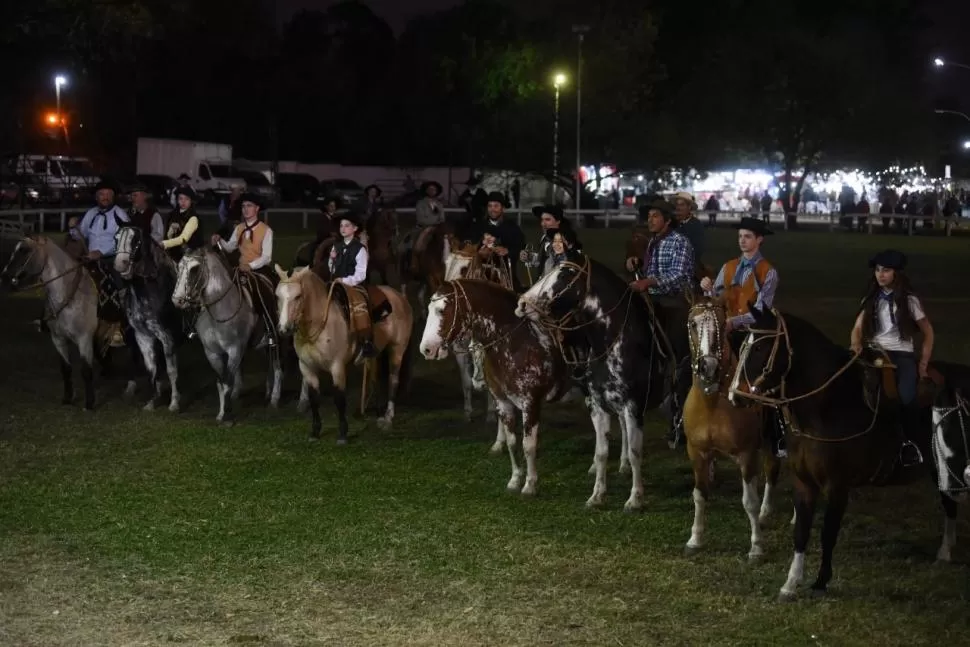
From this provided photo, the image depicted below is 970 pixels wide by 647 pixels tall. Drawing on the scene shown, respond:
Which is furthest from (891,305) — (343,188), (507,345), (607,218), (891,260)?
(343,188)

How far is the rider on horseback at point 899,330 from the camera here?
360 inches

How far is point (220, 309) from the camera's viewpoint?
14.7 m

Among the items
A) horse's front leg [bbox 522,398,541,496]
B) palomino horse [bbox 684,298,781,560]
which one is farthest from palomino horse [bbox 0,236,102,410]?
palomino horse [bbox 684,298,781,560]

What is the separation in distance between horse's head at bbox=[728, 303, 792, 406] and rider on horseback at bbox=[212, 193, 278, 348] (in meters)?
7.72

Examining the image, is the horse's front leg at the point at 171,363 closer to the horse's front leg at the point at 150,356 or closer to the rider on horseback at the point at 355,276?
the horse's front leg at the point at 150,356

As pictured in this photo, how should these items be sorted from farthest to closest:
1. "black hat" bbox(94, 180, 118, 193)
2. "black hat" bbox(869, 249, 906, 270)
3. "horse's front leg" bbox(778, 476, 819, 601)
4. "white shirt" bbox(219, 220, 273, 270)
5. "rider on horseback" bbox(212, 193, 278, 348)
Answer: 1. "black hat" bbox(94, 180, 118, 193)
2. "white shirt" bbox(219, 220, 273, 270)
3. "rider on horseback" bbox(212, 193, 278, 348)
4. "black hat" bbox(869, 249, 906, 270)
5. "horse's front leg" bbox(778, 476, 819, 601)

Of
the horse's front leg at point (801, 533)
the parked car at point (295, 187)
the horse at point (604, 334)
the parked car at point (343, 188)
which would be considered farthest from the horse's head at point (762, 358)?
the parked car at point (295, 187)

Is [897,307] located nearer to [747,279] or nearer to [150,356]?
[747,279]

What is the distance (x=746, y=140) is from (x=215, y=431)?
5764 cm

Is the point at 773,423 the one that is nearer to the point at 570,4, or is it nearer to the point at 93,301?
the point at 93,301

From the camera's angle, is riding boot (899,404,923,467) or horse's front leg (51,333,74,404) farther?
horse's front leg (51,333,74,404)

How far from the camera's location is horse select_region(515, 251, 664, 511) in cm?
1109

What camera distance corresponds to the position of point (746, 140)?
2702 inches

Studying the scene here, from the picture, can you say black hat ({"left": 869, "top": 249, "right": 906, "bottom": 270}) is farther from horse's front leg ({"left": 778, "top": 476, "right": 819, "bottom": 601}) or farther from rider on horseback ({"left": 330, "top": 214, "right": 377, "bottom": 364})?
rider on horseback ({"left": 330, "top": 214, "right": 377, "bottom": 364})
